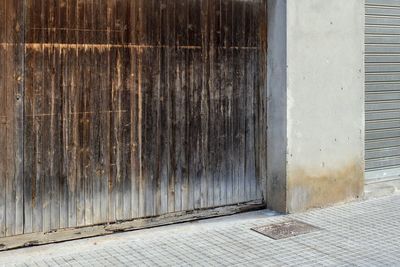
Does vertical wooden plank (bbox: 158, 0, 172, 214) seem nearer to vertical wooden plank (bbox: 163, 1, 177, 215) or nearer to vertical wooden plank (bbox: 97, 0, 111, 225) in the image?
vertical wooden plank (bbox: 163, 1, 177, 215)

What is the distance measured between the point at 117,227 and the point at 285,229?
6.62ft

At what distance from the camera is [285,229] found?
21.6ft

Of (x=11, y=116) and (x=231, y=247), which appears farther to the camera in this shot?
(x=231, y=247)

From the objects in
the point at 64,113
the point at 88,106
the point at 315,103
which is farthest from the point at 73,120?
the point at 315,103

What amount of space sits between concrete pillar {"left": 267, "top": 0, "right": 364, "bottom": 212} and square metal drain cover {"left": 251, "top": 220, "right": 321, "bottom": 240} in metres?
0.45

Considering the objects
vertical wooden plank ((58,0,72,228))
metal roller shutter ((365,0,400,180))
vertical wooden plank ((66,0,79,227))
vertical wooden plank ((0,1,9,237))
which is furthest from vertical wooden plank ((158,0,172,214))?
metal roller shutter ((365,0,400,180))

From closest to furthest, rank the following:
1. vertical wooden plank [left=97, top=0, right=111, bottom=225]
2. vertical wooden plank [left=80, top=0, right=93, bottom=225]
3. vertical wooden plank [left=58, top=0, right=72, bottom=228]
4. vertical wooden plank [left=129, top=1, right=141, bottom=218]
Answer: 1. vertical wooden plank [left=58, top=0, right=72, bottom=228]
2. vertical wooden plank [left=80, top=0, right=93, bottom=225]
3. vertical wooden plank [left=97, top=0, right=111, bottom=225]
4. vertical wooden plank [left=129, top=1, right=141, bottom=218]

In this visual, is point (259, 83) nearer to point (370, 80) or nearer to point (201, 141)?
point (201, 141)

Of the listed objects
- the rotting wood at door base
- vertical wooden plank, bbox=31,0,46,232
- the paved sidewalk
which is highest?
vertical wooden plank, bbox=31,0,46,232

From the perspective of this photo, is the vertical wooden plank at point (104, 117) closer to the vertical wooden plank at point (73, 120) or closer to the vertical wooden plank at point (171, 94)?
the vertical wooden plank at point (73, 120)

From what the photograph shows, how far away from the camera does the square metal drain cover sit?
21.0ft

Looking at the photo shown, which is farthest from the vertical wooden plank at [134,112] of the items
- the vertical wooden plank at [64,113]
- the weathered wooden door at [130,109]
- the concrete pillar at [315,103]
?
the concrete pillar at [315,103]

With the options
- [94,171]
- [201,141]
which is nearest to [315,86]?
[201,141]

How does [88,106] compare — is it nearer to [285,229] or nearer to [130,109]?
[130,109]
